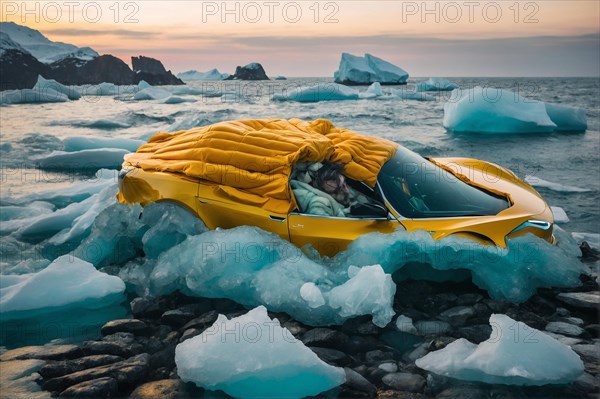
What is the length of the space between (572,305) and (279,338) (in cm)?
303

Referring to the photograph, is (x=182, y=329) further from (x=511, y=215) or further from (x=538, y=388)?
(x=511, y=215)

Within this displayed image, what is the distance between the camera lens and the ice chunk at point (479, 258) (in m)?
5.08

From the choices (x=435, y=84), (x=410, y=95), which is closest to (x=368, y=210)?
(x=410, y=95)

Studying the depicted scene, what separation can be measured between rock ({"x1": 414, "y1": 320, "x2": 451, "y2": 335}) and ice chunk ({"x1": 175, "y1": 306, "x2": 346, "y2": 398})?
1073mm

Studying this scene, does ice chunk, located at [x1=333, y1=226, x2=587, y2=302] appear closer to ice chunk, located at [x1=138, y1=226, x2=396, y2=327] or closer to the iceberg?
ice chunk, located at [x1=138, y1=226, x2=396, y2=327]

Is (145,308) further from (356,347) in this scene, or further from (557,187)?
(557,187)

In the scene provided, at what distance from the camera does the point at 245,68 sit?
93.6 meters

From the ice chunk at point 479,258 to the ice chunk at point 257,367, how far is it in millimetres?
1302

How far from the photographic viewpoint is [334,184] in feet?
18.2

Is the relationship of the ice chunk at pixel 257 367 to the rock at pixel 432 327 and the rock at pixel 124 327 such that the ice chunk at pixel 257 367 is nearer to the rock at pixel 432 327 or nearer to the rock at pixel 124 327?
the rock at pixel 124 327

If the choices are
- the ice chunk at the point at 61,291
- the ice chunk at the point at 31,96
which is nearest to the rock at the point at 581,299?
the ice chunk at the point at 61,291

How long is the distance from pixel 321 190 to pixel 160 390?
97.4 inches

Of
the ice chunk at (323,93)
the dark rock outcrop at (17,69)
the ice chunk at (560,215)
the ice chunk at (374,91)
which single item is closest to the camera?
the ice chunk at (560,215)

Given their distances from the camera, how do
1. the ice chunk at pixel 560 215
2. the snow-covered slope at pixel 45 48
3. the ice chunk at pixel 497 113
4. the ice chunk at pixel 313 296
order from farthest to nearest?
the snow-covered slope at pixel 45 48, the ice chunk at pixel 497 113, the ice chunk at pixel 560 215, the ice chunk at pixel 313 296
